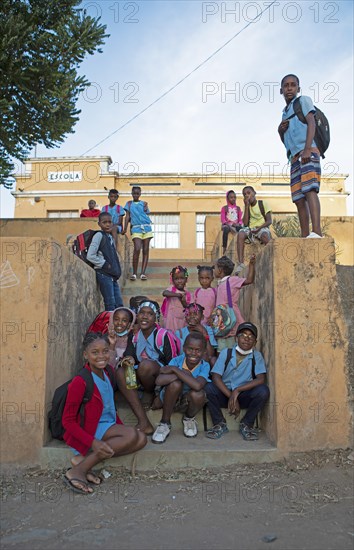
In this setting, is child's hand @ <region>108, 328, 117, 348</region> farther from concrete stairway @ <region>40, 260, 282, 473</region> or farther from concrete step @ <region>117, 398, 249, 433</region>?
concrete stairway @ <region>40, 260, 282, 473</region>

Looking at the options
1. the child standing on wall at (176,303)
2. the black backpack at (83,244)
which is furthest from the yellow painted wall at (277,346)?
the black backpack at (83,244)

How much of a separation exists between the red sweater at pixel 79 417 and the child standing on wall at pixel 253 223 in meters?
3.65

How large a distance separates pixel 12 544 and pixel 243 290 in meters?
3.49

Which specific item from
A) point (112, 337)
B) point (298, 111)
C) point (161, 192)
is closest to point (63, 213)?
point (161, 192)

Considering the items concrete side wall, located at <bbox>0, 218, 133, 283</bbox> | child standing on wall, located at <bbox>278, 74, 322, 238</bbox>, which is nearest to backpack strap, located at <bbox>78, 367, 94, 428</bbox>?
child standing on wall, located at <bbox>278, 74, 322, 238</bbox>

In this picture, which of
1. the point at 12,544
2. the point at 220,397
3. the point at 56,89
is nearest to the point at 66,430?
the point at 12,544

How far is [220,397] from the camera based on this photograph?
157 inches

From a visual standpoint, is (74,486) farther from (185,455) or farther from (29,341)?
(29,341)

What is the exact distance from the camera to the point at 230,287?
4.91m

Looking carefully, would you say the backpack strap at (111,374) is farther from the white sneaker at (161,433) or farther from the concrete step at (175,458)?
the concrete step at (175,458)

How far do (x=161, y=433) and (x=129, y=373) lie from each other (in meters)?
0.53

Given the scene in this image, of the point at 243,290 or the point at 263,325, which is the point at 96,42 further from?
the point at 263,325

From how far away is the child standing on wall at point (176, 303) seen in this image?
5145 millimetres

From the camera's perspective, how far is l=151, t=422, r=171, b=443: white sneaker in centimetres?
368
